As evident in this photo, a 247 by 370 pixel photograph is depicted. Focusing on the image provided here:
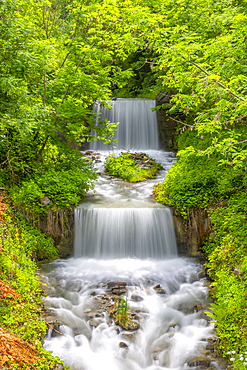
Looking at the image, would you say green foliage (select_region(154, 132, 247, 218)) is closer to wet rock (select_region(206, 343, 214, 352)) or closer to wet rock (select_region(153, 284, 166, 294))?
A: wet rock (select_region(153, 284, 166, 294))

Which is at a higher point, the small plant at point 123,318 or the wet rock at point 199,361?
the small plant at point 123,318

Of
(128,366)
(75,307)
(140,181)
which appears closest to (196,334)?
(128,366)

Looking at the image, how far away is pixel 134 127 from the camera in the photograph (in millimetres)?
14109

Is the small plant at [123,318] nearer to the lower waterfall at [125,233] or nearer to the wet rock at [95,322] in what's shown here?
the wet rock at [95,322]

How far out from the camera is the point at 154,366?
13.0 feet

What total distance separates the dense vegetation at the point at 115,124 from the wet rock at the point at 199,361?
310 mm

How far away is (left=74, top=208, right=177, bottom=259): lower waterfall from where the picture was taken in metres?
6.94

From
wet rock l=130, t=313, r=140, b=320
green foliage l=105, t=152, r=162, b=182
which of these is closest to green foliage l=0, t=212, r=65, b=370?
wet rock l=130, t=313, r=140, b=320

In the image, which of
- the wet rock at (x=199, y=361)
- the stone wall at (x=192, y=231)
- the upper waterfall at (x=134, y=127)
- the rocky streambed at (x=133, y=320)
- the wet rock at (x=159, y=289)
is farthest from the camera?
the upper waterfall at (x=134, y=127)

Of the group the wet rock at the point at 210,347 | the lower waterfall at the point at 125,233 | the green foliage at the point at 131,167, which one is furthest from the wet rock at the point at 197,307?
the green foliage at the point at 131,167

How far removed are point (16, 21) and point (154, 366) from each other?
664 centimetres

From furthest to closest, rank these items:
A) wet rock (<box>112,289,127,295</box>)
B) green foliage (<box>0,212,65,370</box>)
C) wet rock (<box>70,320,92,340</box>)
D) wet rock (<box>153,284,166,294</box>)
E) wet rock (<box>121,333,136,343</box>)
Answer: wet rock (<box>153,284,166,294</box>) < wet rock (<box>112,289,127,295</box>) < wet rock (<box>70,320,92,340</box>) < wet rock (<box>121,333,136,343</box>) < green foliage (<box>0,212,65,370</box>)

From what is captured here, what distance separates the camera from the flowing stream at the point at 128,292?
4.08 m

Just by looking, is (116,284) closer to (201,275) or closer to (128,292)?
(128,292)
